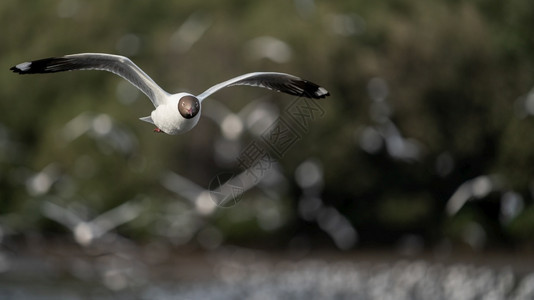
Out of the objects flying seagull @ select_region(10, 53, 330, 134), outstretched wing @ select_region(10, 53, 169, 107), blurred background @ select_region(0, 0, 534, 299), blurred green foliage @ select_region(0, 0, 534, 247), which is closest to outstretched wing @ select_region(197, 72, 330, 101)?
flying seagull @ select_region(10, 53, 330, 134)

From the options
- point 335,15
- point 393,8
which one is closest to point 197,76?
point 335,15

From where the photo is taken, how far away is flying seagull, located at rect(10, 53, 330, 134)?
30.1 feet

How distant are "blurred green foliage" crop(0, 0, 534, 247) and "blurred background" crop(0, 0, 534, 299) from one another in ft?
0.18

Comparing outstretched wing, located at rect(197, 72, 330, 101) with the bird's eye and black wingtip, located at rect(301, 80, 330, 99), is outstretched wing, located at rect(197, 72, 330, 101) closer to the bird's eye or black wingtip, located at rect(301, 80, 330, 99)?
black wingtip, located at rect(301, 80, 330, 99)

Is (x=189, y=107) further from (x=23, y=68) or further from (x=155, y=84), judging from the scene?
(x=23, y=68)

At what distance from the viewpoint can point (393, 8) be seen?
97.0ft

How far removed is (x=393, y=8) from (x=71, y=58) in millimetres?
20897

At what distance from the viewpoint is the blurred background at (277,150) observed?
26.8m

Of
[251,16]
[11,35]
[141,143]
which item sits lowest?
[141,143]

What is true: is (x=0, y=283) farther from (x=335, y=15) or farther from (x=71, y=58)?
(x=71, y=58)

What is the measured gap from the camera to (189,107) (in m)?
9.06

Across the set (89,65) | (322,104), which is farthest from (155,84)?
(322,104)

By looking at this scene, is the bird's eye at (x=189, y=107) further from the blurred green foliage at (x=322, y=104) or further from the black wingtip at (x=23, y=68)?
the blurred green foliage at (x=322, y=104)

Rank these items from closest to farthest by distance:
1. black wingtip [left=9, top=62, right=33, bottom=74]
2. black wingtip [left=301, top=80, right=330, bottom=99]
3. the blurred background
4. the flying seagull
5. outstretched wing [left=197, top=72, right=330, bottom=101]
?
the flying seagull < black wingtip [left=9, top=62, right=33, bottom=74] < outstretched wing [left=197, top=72, right=330, bottom=101] < black wingtip [left=301, top=80, right=330, bottom=99] < the blurred background
